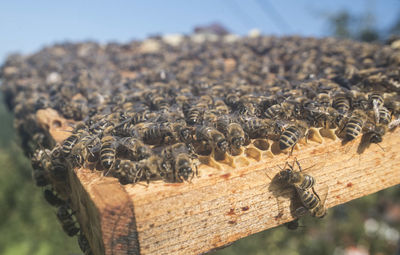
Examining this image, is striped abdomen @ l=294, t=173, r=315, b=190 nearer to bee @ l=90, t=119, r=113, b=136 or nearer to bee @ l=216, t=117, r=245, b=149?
bee @ l=216, t=117, r=245, b=149

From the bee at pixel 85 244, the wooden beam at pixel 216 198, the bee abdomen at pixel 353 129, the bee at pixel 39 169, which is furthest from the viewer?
the bee at pixel 39 169

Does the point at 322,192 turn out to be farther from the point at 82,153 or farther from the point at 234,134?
the point at 82,153

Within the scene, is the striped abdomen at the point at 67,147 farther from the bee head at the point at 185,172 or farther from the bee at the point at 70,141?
the bee head at the point at 185,172

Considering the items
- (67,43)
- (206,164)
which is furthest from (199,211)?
(67,43)

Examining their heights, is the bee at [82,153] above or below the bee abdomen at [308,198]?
below

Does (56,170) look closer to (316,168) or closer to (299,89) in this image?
(316,168)

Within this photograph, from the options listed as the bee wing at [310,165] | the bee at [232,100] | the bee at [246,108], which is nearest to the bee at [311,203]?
the bee wing at [310,165]
